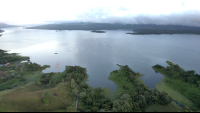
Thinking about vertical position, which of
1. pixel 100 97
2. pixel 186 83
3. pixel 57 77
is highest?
pixel 186 83

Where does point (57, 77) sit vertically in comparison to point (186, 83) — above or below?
below

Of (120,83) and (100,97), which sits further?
(120,83)

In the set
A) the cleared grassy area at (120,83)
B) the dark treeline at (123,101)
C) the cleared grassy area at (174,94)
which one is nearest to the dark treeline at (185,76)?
the cleared grassy area at (174,94)

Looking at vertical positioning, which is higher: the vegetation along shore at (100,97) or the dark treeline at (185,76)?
the dark treeline at (185,76)

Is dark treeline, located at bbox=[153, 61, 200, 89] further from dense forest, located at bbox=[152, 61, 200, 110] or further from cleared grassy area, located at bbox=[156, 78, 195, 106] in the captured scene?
cleared grassy area, located at bbox=[156, 78, 195, 106]

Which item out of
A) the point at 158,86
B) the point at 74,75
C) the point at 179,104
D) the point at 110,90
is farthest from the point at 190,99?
the point at 74,75

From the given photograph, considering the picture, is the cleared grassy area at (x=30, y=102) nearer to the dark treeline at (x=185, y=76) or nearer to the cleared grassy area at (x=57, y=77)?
the cleared grassy area at (x=57, y=77)

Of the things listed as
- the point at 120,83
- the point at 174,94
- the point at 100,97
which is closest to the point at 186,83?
the point at 174,94

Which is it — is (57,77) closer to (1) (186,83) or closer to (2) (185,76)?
(1) (186,83)

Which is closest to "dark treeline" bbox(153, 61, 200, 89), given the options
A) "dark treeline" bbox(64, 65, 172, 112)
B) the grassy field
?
the grassy field

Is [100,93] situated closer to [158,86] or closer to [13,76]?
[158,86]

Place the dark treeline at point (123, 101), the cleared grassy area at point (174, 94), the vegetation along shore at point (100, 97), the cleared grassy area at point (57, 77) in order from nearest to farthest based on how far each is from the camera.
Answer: the dark treeline at point (123, 101)
the vegetation along shore at point (100, 97)
the cleared grassy area at point (174, 94)
the cleared grassy area at point (57, 77)
